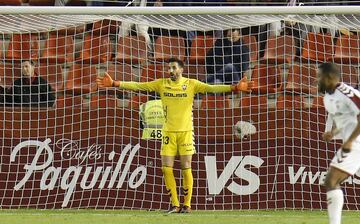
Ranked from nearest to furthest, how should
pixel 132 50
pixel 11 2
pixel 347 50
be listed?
pixel 347 50 → pixel 132 50 → pixel 11 2

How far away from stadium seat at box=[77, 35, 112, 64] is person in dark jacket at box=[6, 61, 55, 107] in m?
0.79

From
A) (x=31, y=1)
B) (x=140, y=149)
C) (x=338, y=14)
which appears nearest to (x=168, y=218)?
(x=140, y=149)

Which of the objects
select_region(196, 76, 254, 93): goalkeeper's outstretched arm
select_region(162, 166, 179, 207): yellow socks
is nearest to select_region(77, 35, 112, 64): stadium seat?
select_region(196, 76, 254, 93): goalkeeper's outstretched arm

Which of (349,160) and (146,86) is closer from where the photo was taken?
(349,160)

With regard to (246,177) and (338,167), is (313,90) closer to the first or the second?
(246,177)

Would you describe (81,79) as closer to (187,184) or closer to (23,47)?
(23,47)

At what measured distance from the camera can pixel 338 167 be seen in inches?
374

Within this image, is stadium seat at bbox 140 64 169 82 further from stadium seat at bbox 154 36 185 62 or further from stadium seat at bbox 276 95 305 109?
stadium seat at bbox 276 95 305 109

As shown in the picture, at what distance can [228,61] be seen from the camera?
587 inches

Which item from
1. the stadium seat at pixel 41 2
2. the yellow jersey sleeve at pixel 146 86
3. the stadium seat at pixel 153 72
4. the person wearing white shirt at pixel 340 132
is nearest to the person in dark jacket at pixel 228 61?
the stadium seat at pixel 153 72

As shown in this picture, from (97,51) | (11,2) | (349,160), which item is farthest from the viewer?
(11,2)

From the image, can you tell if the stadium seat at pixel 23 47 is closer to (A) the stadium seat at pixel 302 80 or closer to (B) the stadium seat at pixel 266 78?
(B) the stadium seat at pixel 266 78

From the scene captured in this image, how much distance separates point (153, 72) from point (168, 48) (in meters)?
0.47

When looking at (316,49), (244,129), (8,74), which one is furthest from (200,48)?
(8,74)
